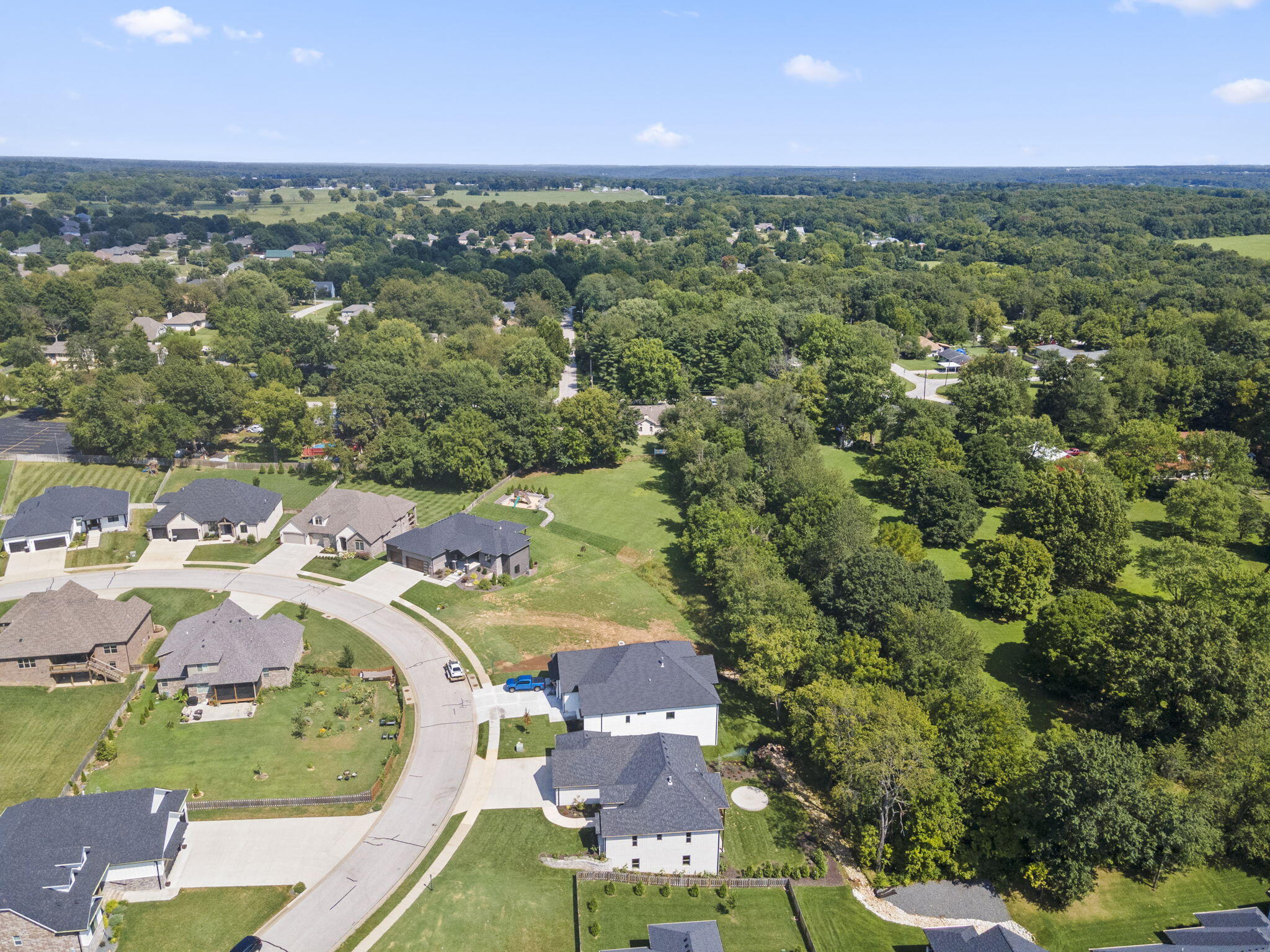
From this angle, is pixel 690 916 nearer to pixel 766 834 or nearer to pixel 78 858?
pixel 766 834

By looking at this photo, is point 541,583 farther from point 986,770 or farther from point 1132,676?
point 1132,676

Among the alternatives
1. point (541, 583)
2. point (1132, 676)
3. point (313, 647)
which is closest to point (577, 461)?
point (541, 583)

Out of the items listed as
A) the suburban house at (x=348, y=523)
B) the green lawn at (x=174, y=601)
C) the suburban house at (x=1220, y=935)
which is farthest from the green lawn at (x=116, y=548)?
the suburban house at (x=1220, y=935)

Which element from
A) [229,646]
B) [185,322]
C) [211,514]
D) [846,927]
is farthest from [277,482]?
[185,322]

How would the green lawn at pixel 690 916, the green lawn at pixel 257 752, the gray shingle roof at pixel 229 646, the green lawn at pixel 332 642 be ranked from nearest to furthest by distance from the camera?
the green lawn at pixel 690 916
the green lawn at pixel 257 752
the gray shingle roof at pixel 229 646
the green lawn at pixel 332 642

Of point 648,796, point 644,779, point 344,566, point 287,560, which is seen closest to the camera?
point 648,796

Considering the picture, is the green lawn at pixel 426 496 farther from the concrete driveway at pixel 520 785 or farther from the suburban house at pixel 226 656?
the concrete driveway at pixel 520 785
